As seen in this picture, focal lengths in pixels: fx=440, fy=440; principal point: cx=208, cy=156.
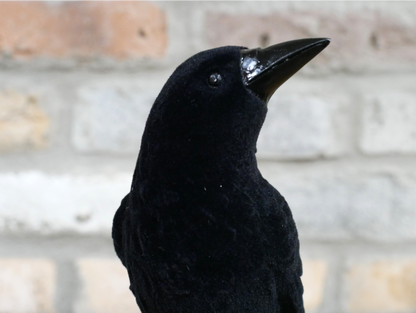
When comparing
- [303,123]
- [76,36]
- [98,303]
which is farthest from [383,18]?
[98,303]

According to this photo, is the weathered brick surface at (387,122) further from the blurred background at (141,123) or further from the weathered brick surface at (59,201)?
the weathered brick surface at (59,201)

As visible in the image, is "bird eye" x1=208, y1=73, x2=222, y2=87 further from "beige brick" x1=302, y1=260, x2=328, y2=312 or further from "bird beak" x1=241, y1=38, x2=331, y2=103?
"beige brick" x1=302, y1=260, x2=328, y2=312

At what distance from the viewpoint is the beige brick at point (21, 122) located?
0.52 m

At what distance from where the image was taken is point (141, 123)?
1.71 feet

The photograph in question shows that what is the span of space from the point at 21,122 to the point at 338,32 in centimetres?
39

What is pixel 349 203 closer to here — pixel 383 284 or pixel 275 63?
pixel 383 284

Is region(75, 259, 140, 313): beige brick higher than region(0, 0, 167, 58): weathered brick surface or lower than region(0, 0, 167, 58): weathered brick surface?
lower

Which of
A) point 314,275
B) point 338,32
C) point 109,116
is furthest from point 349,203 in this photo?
point 109,116

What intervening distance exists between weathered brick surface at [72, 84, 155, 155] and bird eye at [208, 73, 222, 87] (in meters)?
0.28

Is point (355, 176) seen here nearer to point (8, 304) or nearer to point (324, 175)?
point (324, 175)

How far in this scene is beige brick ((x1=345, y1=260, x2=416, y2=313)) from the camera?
54 cm

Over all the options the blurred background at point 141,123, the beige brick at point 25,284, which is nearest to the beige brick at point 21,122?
the blurred background at point 141,123

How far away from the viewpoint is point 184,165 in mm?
248

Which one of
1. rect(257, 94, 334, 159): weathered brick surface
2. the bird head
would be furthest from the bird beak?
rect(257, 94, 334, 159): weathered brick surface
